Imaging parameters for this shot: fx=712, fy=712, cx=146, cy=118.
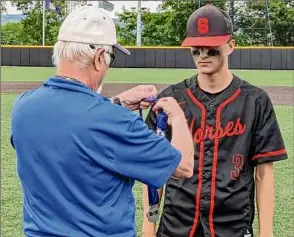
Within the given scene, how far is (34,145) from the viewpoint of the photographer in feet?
6.88

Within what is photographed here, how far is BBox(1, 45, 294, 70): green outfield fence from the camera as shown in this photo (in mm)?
27266

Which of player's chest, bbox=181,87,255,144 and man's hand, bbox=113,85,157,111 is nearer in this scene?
man's hand, bbox=113,85,157,111

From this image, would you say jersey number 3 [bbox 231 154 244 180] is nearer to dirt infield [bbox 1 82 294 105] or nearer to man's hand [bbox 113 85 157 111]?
man's hand [bbox 113 85 157 111]

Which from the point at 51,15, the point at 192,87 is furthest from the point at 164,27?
the point at 192,87

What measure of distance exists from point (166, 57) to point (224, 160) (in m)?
26.0

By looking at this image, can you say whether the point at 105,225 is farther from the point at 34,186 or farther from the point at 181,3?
→ the point at 181,3

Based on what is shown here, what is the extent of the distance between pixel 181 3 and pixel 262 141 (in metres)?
35.4

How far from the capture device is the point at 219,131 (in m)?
2.62

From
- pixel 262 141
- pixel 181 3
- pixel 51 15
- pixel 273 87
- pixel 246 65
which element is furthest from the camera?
pixel 51 15

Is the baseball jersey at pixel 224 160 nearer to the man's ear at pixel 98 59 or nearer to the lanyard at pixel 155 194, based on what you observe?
the lanyard at pixel 155 194

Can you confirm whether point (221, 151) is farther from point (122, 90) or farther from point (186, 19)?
point (186, 19)

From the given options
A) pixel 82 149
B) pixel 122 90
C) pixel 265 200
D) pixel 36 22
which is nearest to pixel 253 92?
pixel 265 200

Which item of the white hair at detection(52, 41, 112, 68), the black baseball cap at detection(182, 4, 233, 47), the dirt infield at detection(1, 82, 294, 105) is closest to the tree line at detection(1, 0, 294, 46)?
the dirt infield at detection(1, 82, 294, 105)

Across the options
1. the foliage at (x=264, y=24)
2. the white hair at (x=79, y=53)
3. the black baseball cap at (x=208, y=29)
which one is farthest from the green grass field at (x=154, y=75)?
the white hair at (x=79, y=53)
